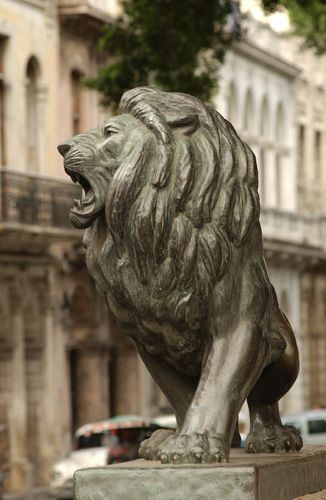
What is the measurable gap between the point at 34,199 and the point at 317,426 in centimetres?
602

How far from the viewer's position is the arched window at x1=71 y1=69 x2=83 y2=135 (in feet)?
135

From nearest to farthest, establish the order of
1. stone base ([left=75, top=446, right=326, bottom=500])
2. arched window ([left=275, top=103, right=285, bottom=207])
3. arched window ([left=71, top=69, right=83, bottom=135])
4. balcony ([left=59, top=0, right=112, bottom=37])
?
stone base ([left=75, top=446, right=326, bottom=500])
balcony ([left=59, top=0, right=112, bottom=37])
arched window ([left=71, top=69, right=83, bottom=135])
arched window ([left=275, top=103, right=285, bottom=207])

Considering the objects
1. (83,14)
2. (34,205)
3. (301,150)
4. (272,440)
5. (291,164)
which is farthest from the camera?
(301,150)

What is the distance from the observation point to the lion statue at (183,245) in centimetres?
794

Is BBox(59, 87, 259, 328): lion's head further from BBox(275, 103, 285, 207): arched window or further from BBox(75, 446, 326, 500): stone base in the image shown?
BBox(275, 103, 285, 207): arched window

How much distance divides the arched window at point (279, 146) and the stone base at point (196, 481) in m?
46.7

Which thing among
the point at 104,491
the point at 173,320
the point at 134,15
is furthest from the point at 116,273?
the point at 134,15

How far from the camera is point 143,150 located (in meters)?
8.01

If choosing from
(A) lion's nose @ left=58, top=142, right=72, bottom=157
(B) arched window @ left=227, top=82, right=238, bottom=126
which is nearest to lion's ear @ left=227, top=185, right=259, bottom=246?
(A) lion's nose @ left=58, top=142, right=72, bottom=157

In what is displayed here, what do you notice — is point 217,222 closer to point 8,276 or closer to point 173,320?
point 173,320

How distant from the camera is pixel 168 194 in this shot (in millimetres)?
7957

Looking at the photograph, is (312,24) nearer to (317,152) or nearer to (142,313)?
(142,313)

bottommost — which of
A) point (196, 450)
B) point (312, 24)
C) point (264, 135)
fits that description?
point (196, 450)

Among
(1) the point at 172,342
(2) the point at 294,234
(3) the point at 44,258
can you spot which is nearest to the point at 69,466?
(3) the point at 44,258
